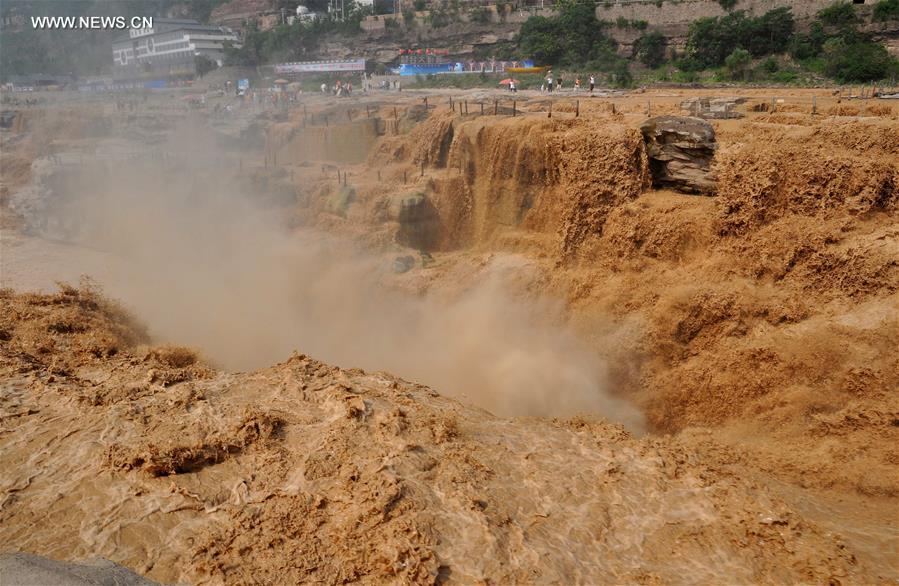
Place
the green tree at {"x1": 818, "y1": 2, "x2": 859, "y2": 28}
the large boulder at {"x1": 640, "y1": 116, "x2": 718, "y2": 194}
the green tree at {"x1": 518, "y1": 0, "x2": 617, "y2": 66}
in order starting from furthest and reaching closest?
the green tree at {"x1": 518, "y1": 0, "x2": 617, "y2": 66} < the green tree at {"x1": 818, "y1": 2, "x2": 859, "y2": 28} < the large boulder at {"x1": 640, "y1": 116, "x2": 718, "y2": 194}

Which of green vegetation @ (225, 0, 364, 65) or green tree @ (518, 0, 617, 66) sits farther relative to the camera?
green vegetation @ (225, 0, 364, 65)

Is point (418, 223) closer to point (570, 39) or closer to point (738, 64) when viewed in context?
point (738, 64)

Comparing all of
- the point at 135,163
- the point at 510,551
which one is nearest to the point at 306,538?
the point at 510,551

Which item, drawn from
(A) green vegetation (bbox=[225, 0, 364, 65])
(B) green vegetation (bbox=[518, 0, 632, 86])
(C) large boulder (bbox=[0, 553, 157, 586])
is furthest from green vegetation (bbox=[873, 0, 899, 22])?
(A) green vegetation (bbox=[225, 0, 364, 65])

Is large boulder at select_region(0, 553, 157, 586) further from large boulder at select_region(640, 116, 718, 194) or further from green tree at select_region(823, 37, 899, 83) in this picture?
green tree at select_region(823, 37, 899, 83)

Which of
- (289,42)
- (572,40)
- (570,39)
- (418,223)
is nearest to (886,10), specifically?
(572,40)

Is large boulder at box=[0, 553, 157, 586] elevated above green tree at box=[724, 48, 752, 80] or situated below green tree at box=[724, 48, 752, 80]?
below
